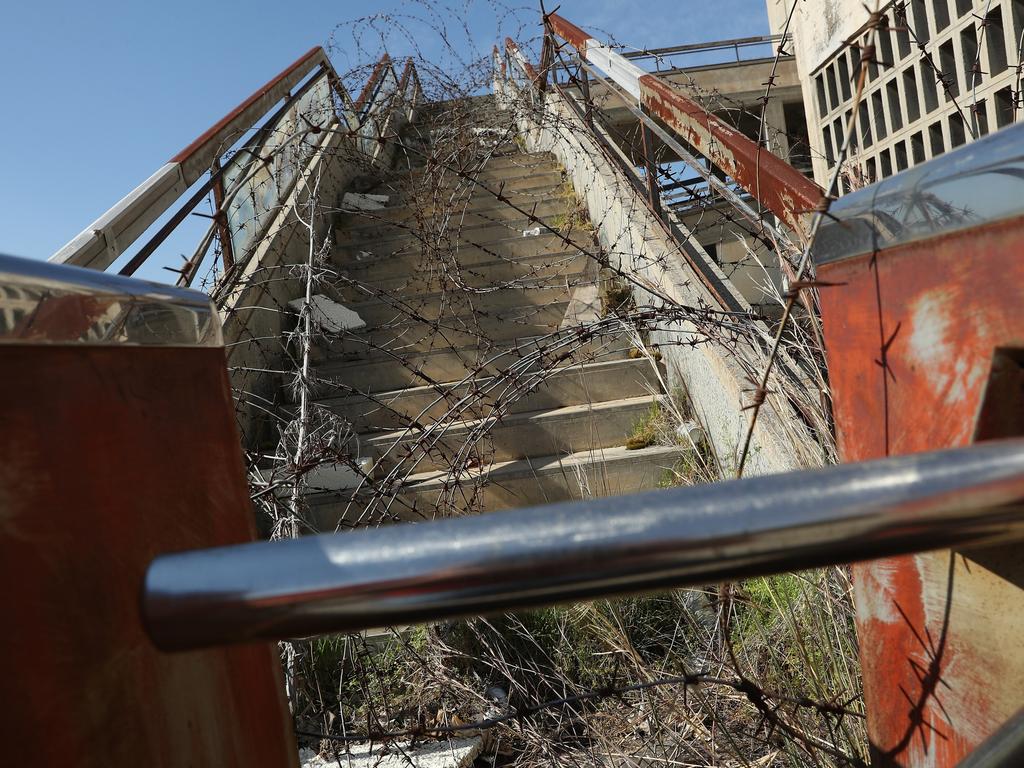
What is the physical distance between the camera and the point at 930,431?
1.80 ft

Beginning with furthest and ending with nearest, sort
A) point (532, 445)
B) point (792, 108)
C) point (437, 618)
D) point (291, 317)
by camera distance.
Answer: point (792, 108), point (291, 317), point (532, 445), point (437, 618)

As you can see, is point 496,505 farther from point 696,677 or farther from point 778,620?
point 696,677

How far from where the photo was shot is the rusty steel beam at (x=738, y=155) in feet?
6.02

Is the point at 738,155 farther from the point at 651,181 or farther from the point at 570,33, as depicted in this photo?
the point at 570,33

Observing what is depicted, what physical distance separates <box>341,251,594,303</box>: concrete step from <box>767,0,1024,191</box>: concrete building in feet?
4.83

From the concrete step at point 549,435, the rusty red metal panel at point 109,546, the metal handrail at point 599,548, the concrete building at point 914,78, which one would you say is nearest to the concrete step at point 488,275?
the concrete step at point 549,435

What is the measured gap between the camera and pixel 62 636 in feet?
1.22

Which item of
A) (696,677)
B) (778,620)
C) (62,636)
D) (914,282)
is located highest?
(914,282)

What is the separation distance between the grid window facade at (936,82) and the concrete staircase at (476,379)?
1.69 m

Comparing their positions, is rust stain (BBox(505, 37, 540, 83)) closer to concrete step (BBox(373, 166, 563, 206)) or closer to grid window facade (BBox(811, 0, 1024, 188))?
concrete step (BBox(373, 166, 563, 206))

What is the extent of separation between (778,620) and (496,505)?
1.48 metres

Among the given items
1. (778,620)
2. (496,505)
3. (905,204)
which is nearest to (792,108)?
(496,505)

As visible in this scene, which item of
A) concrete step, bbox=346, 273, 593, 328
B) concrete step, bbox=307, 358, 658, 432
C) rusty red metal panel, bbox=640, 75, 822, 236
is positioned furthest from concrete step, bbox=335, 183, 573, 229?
rusty red metal panel, bbox=640, 75, 822, 236

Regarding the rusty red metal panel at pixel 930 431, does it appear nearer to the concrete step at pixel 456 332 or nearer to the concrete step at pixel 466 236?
the concrete step at pixel 456 332
